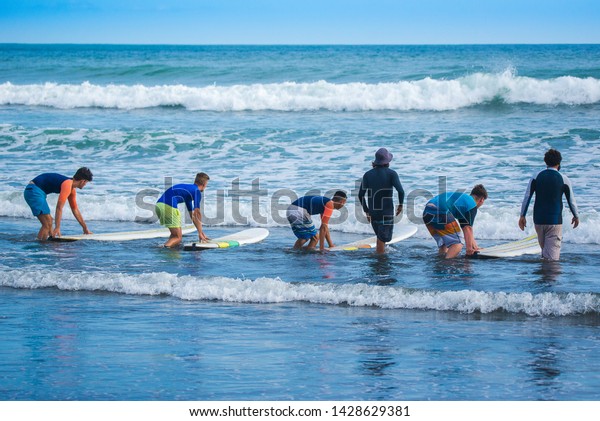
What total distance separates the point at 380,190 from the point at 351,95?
1943cm

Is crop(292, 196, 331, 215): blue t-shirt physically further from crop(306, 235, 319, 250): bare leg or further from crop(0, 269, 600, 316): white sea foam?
crop(0, 269, 600, 316): white sea foam

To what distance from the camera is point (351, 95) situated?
2956 centimetres

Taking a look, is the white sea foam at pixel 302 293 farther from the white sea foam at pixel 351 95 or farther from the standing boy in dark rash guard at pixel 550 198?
the white sea foam at pixel 351 95

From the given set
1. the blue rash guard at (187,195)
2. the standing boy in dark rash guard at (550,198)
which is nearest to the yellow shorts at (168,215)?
the blue rash guard at (187,195)

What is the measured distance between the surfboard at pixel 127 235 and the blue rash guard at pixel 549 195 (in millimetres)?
5687

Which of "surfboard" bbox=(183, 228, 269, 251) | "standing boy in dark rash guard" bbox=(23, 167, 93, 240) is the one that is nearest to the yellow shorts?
"surfboard" bbox=(183, 228, 269, 251)

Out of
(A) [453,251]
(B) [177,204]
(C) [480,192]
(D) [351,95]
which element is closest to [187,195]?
(B) [177,204]

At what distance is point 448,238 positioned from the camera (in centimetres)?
1067

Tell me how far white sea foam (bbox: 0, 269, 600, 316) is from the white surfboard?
232 cm

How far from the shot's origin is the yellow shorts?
11.8 meters

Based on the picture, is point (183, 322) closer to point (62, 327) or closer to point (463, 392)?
point (62, 327)

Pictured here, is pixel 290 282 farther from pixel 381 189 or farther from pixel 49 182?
pixel 49 182

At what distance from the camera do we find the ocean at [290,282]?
6.02 meters
